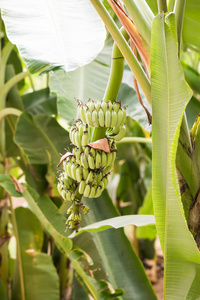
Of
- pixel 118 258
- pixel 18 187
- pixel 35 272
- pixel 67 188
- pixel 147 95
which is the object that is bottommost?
pixel 35 272

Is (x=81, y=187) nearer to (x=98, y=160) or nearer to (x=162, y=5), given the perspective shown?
(x=98, y=160)

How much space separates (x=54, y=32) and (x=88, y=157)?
24cm

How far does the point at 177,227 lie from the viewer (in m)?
0.39

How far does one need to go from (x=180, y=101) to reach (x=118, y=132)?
105 mm

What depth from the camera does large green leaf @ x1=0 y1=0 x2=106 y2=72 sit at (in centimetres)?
44

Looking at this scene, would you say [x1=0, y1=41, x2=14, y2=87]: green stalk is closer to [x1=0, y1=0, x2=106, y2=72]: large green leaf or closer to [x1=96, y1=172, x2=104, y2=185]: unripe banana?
[x1=0, y1=0, x2=106, y2=72]: large green leaf

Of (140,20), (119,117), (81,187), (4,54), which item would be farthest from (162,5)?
(4,54)

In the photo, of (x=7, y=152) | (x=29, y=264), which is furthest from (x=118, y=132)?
(x=7, y=152)

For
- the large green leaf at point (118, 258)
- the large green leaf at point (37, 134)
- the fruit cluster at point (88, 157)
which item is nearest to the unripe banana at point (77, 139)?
the fruit cluster at point (88, 157)

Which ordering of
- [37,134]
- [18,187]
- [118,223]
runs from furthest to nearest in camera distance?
[37,134]
[18,187]
[118,223]

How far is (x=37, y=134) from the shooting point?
917 millimetres

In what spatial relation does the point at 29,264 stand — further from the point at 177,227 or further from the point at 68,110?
the point at 177,227

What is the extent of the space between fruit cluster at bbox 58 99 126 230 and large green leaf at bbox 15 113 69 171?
489 mm

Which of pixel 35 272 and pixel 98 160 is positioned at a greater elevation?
pixel 98 160
